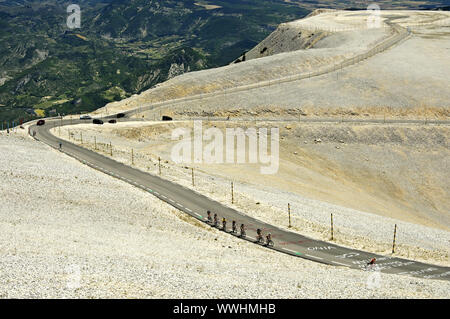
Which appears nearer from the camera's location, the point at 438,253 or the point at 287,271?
the point at 287,271

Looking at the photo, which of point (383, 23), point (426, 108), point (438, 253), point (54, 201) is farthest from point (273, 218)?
point (383, 23)

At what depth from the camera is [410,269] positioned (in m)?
47.1

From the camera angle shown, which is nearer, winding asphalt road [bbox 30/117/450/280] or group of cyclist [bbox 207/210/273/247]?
winding asphalt road [bbox 30/117/450/280]

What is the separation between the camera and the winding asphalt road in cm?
4728

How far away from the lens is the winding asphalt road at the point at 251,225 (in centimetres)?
4728

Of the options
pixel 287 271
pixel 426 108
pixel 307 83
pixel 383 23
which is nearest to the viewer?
pixel 287 271

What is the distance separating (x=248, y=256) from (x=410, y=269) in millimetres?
15819

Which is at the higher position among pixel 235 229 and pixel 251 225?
pixel 235 229

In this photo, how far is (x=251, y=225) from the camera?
57.4 meters

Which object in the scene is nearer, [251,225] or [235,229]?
[235,229]

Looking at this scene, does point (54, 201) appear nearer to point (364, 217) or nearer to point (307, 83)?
point (364, 217)

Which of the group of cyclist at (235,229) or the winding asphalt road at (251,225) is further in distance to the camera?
the group of cyclist at (235,229)

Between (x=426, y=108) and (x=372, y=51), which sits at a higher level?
(x=372, y=51)
